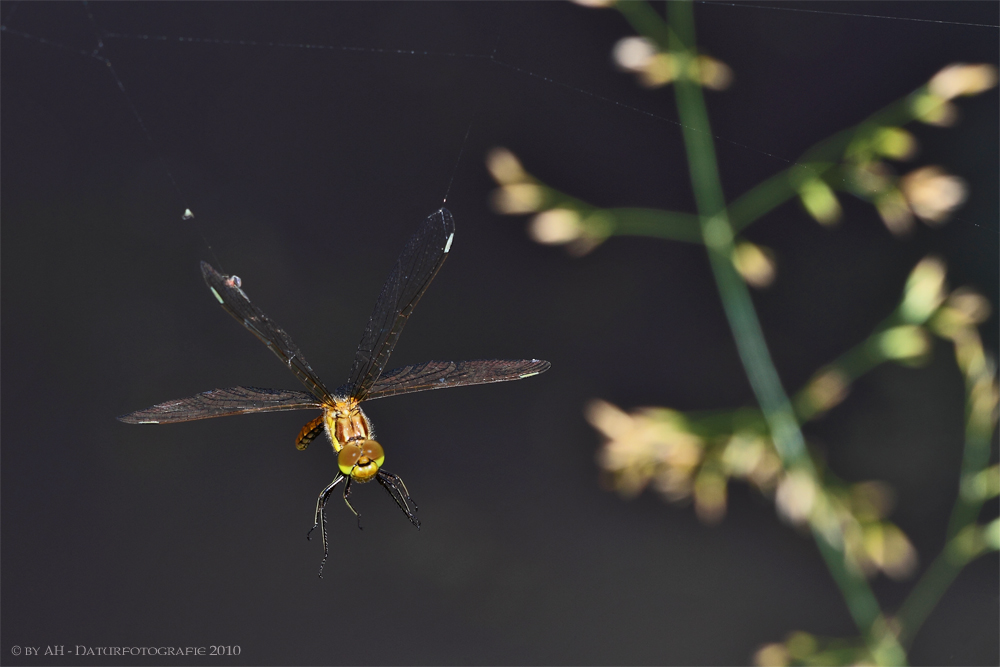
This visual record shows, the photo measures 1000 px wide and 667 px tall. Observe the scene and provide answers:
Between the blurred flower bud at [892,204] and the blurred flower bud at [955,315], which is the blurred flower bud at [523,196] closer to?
the blurred flower bud at [892,204]

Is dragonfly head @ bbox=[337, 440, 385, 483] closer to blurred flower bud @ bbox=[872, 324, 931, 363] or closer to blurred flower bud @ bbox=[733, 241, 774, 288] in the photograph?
blurred flower bud @ bbox=[733, 241, 774, 288]

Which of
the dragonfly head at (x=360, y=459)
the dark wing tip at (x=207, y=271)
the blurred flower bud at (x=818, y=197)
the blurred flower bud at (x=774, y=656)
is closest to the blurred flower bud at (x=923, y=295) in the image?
the blurred flower bud at (x=818, y=197)

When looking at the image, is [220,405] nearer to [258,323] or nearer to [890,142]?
[258,323]

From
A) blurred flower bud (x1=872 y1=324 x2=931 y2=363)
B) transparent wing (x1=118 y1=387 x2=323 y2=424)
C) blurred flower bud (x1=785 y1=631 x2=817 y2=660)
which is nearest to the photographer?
transparent wing (x1=118 y1=387 x2=323 y2=424)

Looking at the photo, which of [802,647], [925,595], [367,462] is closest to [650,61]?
[367,462]

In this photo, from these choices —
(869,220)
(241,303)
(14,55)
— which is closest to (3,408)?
(14,55)

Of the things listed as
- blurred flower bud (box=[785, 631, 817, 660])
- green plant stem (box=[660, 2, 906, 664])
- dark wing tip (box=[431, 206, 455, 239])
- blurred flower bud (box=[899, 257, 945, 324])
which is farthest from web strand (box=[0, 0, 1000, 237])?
blurred flower bud (box=[785, 631, 817, 660])
